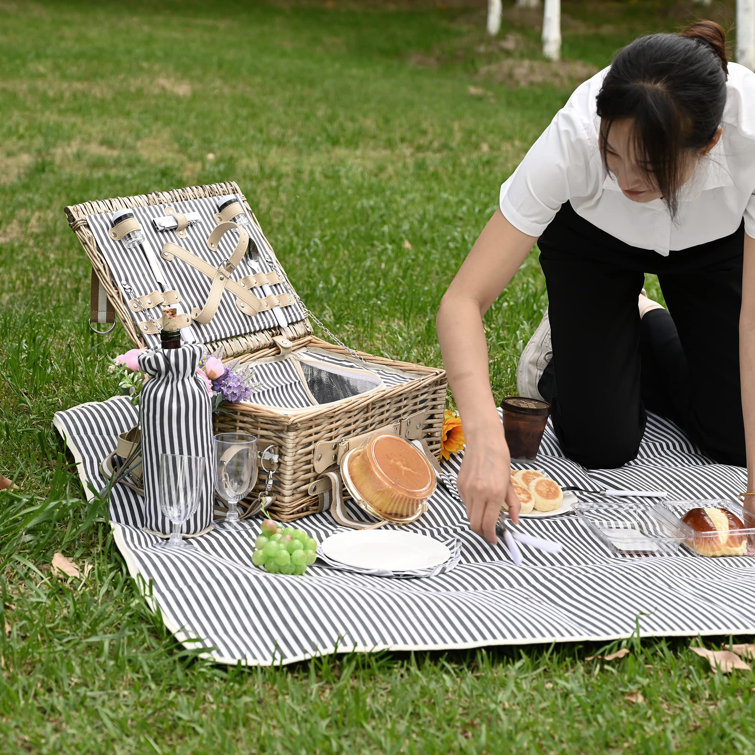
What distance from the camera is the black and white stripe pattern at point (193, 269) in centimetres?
320

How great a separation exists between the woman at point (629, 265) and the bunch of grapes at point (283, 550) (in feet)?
1.52

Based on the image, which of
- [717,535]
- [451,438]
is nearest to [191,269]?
[451,438]

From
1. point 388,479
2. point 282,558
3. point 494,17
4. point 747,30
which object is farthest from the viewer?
point 494,17

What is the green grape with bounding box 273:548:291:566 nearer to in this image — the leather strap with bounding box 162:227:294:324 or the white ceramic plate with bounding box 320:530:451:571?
the white ceramic plate with bounding box 320:530:451:571

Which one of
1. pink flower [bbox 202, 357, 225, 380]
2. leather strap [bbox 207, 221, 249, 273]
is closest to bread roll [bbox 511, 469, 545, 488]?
pink flower [bbox 202, 357, 225, 380]

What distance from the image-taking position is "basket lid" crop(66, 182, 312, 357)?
125 inches

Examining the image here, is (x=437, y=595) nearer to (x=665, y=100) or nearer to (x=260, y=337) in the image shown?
(x=665, y=100)

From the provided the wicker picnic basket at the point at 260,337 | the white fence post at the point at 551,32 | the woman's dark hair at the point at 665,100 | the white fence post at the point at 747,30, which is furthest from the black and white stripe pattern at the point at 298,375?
the white fence post at the point at 551,32

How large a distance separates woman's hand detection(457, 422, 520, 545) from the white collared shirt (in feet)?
2.06

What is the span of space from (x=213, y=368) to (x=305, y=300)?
2.05 m

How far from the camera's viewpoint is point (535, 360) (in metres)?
3.69

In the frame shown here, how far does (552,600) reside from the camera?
8.03 feet

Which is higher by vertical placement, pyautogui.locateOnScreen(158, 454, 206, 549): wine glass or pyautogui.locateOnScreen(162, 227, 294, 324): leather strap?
pyautogui.locateOnScreen(162, 227, 294, 324): leather strap

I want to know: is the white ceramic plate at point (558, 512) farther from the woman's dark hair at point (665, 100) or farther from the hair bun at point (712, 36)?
the hair bun at point (712, 36)
